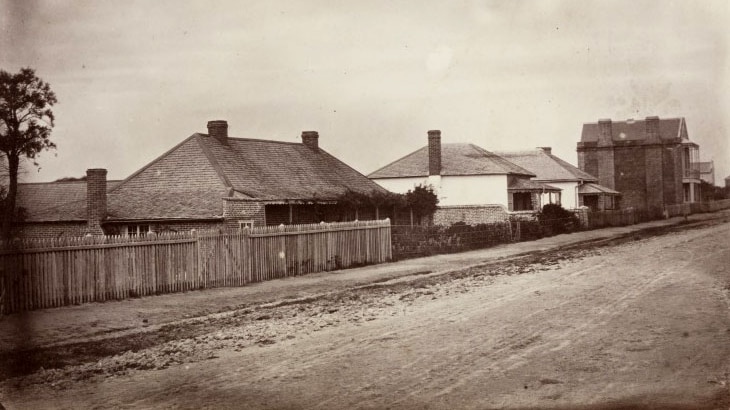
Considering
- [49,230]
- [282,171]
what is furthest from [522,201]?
[49,230]

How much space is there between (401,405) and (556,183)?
51.5m

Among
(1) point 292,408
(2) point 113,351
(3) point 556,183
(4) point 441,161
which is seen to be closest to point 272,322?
(2) point 113,351

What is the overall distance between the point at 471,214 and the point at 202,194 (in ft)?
62.3

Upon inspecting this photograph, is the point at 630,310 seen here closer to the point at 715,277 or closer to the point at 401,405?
the point at 715,277

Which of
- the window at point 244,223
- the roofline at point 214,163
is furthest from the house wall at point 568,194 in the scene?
the window at point 244,223

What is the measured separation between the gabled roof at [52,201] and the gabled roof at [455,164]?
20620 mm

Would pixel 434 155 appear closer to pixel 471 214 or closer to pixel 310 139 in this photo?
pixel 471 214

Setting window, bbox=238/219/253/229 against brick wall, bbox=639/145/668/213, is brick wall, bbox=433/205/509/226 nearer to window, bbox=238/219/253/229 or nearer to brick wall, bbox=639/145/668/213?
window, bbox=238/219/253/229

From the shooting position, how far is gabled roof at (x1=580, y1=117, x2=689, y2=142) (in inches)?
2542

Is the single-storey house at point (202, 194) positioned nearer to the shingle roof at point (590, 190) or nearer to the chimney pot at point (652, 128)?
the shingle roof at point (590, 190)

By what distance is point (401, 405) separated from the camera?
635 centimetres

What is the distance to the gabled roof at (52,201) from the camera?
26.8 metres

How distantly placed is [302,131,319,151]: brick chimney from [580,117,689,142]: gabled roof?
3881cm

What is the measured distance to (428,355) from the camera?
840 cm
